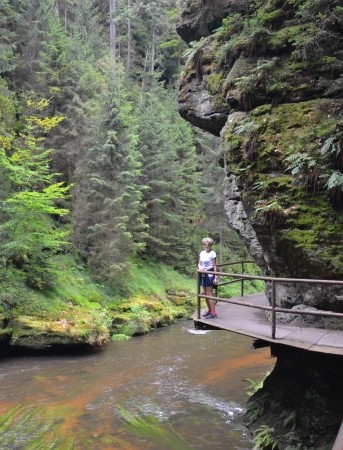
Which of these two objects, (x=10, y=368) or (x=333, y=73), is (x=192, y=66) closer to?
(x=333, y=73)

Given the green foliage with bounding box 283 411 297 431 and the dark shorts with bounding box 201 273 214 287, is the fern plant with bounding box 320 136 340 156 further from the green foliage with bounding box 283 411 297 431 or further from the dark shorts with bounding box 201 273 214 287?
the green foliage with bounding box 283 411 297 431

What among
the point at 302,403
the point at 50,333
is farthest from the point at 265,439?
the point at 50,333

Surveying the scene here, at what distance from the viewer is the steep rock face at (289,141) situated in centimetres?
771

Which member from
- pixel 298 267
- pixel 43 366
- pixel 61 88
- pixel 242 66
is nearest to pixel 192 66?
pixel 242 66

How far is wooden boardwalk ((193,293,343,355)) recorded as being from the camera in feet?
20.9

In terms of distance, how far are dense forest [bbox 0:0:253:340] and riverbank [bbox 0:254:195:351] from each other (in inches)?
7.1

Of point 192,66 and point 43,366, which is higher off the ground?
point 192,66

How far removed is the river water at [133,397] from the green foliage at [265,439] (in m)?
0.43

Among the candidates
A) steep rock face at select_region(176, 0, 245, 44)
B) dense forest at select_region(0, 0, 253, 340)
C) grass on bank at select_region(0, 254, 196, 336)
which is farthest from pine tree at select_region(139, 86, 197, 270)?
steep rock face at select_region(176, 0, 245, 44)

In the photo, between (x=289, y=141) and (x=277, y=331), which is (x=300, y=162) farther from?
(x=277, y=331)

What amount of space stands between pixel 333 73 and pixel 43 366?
12.7m

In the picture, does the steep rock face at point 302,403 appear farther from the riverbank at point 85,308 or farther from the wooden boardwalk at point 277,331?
the riverbank at point 85,308

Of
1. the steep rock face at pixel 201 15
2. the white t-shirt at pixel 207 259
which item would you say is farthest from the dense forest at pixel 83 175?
the white t-shirt at pixel 207 259

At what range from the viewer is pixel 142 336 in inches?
722
